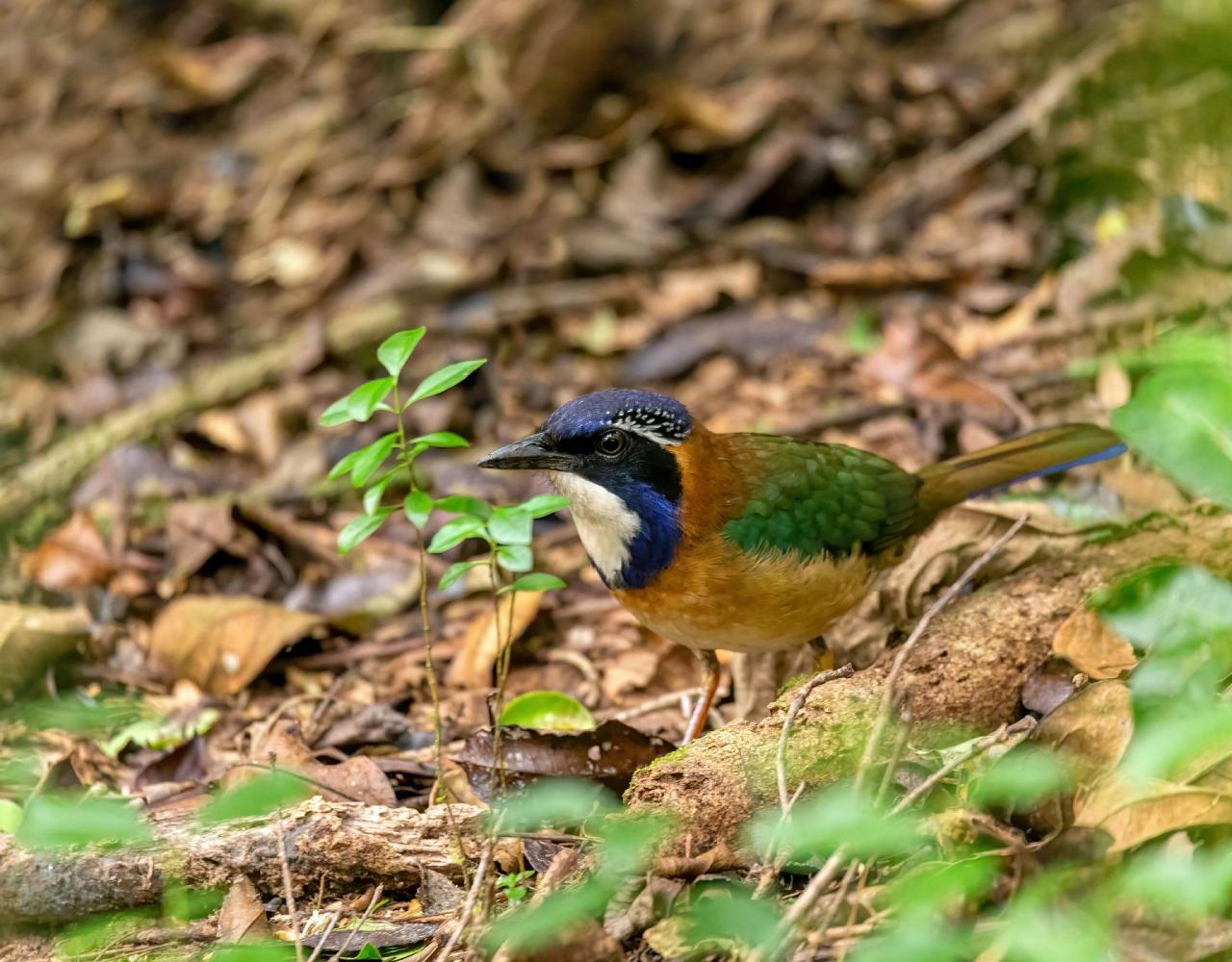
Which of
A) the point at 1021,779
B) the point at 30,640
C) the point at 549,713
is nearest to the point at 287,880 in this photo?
the point at 549,713

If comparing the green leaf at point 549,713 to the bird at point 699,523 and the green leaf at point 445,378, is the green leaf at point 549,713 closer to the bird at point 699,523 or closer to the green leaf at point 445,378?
the bird at point 699,523

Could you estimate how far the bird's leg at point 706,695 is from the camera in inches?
183

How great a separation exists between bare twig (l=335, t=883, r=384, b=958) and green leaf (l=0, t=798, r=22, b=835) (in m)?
1.18

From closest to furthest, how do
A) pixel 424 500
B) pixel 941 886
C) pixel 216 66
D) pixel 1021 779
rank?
1. pixel 941 886
2. pixel 1021 779
3. pixel 424 500
4. pixel 216 66

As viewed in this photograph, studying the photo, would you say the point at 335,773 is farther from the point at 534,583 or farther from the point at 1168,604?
the point at 1168,604

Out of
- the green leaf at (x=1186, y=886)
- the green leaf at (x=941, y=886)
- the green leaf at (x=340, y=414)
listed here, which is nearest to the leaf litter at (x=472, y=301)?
the green leaf at (x=941, y=886)

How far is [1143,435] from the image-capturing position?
3.01 metres

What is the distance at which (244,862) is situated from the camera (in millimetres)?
3643

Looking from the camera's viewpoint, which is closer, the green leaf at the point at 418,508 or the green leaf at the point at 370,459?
the green leaf at the point at 370,459

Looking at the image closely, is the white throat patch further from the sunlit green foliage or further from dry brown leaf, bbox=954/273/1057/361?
dry brown leaf, bbox=954/273/1057/361

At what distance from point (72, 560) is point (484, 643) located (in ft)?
6.86

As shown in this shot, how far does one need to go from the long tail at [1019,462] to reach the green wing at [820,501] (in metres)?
0.12

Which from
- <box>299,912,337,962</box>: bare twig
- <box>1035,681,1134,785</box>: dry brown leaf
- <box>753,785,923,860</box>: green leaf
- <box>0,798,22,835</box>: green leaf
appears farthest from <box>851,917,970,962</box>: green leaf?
<box>0,798,22,835</box>: green leaf

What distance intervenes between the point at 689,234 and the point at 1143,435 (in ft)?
17.7
